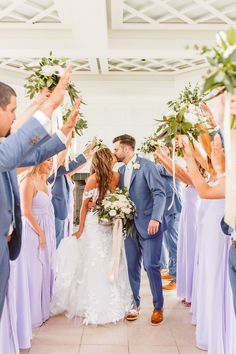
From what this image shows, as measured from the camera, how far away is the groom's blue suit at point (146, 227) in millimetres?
4035

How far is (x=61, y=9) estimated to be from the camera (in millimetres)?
6242

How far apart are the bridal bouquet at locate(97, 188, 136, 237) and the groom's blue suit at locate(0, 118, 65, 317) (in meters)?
1.72

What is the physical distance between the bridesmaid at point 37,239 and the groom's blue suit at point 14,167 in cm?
136

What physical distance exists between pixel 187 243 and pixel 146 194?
0.78m

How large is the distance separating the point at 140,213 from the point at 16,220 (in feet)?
7.17

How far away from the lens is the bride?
13.2ft

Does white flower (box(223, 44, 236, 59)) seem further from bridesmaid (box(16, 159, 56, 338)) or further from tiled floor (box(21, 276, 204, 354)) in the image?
tiled floor (box(21, 276, 204, 354))

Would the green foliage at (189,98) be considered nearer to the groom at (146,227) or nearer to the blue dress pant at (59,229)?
the groom at (146,227)

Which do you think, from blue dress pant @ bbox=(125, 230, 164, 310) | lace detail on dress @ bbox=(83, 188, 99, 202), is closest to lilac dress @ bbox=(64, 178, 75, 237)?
lace detail on dress @ bbox=(83, 188, 99, 202)

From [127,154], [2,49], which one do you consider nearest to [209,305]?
[127,154]

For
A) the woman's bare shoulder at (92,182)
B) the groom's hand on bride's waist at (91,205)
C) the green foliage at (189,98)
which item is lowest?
the groom's hand on bride's waist at (91,205)

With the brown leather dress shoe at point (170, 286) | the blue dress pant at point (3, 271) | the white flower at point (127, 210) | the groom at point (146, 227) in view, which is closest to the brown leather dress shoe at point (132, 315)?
the groom at point (146, 227)

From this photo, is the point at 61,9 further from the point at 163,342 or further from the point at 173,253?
the point at 163,342

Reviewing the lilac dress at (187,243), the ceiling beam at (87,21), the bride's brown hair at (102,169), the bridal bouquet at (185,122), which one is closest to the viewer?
the bridal bouquet at (185,122)
